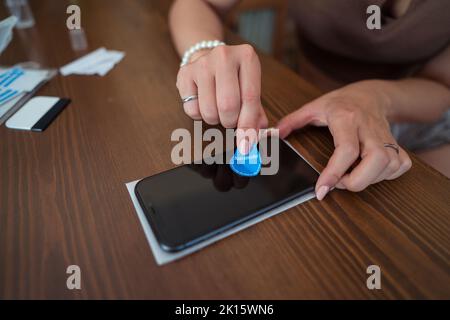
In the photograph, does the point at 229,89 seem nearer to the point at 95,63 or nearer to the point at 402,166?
the point at 402,166

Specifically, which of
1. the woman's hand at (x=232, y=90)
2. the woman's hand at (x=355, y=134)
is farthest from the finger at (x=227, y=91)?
the woman's hand at (x=355, y=134)

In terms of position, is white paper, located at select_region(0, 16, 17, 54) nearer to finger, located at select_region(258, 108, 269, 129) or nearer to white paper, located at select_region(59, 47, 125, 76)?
white paper, located at select_region(59, 47, 125, 76)

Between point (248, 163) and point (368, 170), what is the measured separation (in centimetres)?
14

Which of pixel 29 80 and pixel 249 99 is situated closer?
pixel 249 99

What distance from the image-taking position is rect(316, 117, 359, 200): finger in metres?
0.34

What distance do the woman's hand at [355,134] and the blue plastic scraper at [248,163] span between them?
3.1 inches

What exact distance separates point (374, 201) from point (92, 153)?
0.38 m

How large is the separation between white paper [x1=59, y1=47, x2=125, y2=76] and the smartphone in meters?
0.37

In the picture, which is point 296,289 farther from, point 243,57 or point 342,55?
point 342,55

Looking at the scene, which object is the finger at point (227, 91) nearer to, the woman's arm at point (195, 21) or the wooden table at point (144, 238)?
the wooden table at point (144, 238)

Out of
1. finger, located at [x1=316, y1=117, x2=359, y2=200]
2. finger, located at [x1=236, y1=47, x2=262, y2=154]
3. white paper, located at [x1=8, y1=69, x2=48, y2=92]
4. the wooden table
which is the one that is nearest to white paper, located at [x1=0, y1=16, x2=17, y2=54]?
white paper, located at [x1=8, y1=69, x2=48, y2=92]

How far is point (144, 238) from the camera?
0.30m

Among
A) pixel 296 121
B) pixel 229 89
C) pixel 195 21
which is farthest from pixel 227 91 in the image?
pixel 195 21
